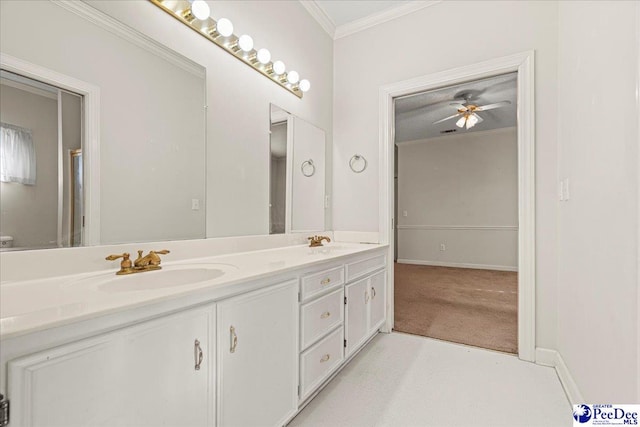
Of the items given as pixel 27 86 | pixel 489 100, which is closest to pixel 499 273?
pixel 489 100

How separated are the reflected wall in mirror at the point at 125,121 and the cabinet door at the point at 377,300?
4.16ft

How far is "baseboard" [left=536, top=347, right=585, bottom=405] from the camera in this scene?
1.49 meters

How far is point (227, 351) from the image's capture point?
3.31ft

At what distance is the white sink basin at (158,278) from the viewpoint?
1.01 metres

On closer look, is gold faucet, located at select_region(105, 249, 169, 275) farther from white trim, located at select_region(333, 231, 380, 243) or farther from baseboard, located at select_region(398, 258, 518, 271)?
baseboard, located at select_region(398, 258, 518, 271)

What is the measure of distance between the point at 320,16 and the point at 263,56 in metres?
0.98

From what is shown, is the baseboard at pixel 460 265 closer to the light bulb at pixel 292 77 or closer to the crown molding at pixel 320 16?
the crown molding at pixel 320 16

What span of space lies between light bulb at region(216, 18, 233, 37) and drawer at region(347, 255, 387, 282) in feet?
4.90

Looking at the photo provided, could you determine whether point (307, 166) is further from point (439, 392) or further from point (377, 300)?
point (439, 392)

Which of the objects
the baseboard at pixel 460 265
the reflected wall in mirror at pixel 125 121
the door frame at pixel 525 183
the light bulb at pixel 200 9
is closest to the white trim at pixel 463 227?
the baseboard at pixel 460 265

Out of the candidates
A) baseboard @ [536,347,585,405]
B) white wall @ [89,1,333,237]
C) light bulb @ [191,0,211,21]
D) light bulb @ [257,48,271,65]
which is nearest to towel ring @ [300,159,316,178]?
white wall @ [89,1,333,237]

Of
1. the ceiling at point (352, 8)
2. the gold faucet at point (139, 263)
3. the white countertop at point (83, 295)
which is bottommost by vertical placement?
the white countertop at point (83, 295)

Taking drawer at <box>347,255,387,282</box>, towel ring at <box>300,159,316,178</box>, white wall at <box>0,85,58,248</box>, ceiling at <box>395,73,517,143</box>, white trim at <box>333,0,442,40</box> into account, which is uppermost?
white trim at <box>333,0,442,40</box>

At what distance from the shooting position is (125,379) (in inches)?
29.3
